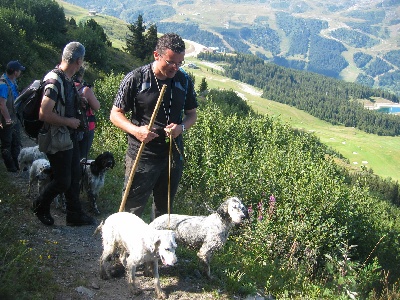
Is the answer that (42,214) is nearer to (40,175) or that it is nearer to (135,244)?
(40,175)

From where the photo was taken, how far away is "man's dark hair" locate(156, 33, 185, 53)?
4.07m

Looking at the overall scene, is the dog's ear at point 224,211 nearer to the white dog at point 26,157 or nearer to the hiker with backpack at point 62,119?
the hiker with backpack at point 62,119

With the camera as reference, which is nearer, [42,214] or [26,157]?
[42,214]

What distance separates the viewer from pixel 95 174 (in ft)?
25.2

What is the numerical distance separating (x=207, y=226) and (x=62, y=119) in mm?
2443

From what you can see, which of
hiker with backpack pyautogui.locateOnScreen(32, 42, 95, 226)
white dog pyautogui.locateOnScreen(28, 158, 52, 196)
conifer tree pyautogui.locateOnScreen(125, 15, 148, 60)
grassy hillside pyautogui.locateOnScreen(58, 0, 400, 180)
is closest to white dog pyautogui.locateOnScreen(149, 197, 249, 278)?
hiker with backpack pyautogui.locateOnScreen(32, 42, 95, 226)

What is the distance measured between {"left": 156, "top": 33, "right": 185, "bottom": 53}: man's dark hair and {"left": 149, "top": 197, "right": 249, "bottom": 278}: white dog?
2.00 m

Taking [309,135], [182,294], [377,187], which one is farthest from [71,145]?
[377,187]

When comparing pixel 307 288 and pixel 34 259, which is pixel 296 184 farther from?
pixel 34 259

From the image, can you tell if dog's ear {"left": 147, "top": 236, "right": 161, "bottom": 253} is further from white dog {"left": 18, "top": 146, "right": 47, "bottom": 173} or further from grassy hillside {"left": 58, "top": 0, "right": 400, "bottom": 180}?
grassy hillside {"left": 58, "top": 0, "right": 400, "bottom": 180}

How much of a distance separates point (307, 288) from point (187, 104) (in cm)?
328

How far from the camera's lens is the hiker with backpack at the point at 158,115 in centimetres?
418

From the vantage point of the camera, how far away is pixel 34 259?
5090 mm

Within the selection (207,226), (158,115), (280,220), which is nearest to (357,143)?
(280,220)
